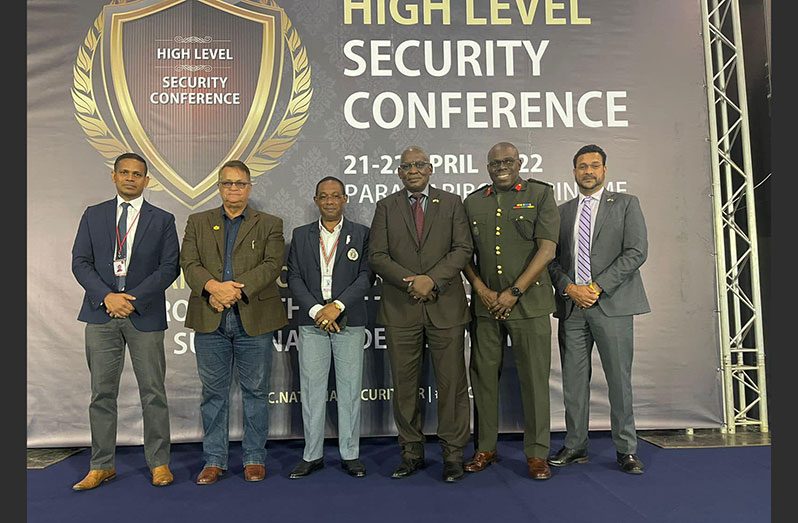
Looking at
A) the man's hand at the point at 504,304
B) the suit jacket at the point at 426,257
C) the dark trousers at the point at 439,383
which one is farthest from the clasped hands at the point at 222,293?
the man's hand at the point at 504,304

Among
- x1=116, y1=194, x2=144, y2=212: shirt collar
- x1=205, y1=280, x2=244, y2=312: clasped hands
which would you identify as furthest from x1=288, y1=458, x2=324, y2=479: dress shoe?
x1=116, y1=194, x2=144, y2=212: shirt collar

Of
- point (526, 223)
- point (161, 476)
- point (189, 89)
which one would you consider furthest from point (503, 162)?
point (161, 476)

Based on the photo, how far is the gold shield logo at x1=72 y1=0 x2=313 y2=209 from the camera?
429cm

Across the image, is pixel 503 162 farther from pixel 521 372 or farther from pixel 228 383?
pixel 228 383

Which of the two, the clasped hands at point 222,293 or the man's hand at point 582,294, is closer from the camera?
the clasped hands at point 222,293

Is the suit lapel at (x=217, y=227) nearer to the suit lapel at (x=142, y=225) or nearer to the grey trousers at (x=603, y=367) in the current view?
the suit lapel at (x=142, y=225)

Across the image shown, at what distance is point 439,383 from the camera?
3.38 metres

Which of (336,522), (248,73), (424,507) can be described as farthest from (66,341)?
(424,507)

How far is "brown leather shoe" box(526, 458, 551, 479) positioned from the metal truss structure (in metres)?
1.85

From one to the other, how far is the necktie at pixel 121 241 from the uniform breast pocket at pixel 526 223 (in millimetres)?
2271

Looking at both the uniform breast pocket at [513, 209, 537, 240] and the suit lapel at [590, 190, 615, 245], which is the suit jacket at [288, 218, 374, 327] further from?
the suit lapel at [590, 190, 615, 245]

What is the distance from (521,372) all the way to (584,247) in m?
0.86

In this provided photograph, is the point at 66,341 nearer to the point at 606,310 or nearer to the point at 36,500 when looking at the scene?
the point at 36,500

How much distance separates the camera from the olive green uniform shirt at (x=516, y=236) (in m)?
3.35
